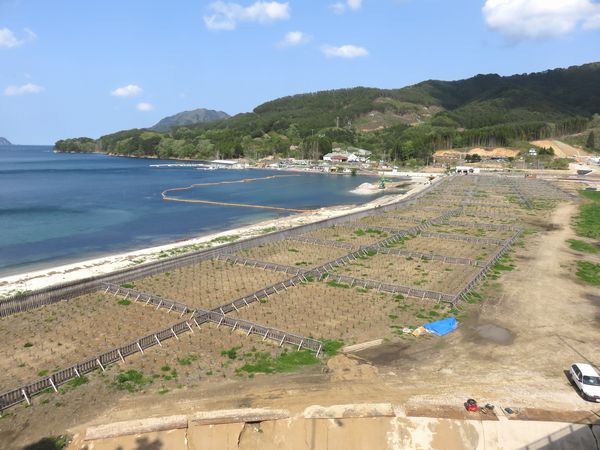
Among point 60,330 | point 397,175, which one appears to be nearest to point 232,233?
point 60,330

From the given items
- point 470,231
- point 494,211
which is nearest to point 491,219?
point 494,211


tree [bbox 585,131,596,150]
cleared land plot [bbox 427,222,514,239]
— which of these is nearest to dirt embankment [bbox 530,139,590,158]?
tree [bbox 585,131,596,150]

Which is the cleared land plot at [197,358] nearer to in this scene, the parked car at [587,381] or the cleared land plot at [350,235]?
the parked car at [587,381]

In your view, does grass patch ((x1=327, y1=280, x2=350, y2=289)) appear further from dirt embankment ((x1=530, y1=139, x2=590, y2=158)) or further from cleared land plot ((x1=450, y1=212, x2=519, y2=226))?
dirt embankment ((x1=530, y1=139, x2=590, y2=158))

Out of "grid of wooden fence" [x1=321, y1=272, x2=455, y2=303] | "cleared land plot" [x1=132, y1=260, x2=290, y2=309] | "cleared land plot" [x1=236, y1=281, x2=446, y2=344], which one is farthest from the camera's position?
"cleared land plot" [x1=132, y1=260, x2=290, y2=309]

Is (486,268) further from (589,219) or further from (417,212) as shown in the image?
(589,219)

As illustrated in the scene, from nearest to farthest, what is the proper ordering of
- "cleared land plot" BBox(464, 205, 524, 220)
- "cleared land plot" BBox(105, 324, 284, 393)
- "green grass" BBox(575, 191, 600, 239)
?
"cleared land plot" BBox(105, 324, 284, 393), "green grass" BBox(575, 191, 600, 239), "cleared land plot" BBox(464, 205, 524, 220)
